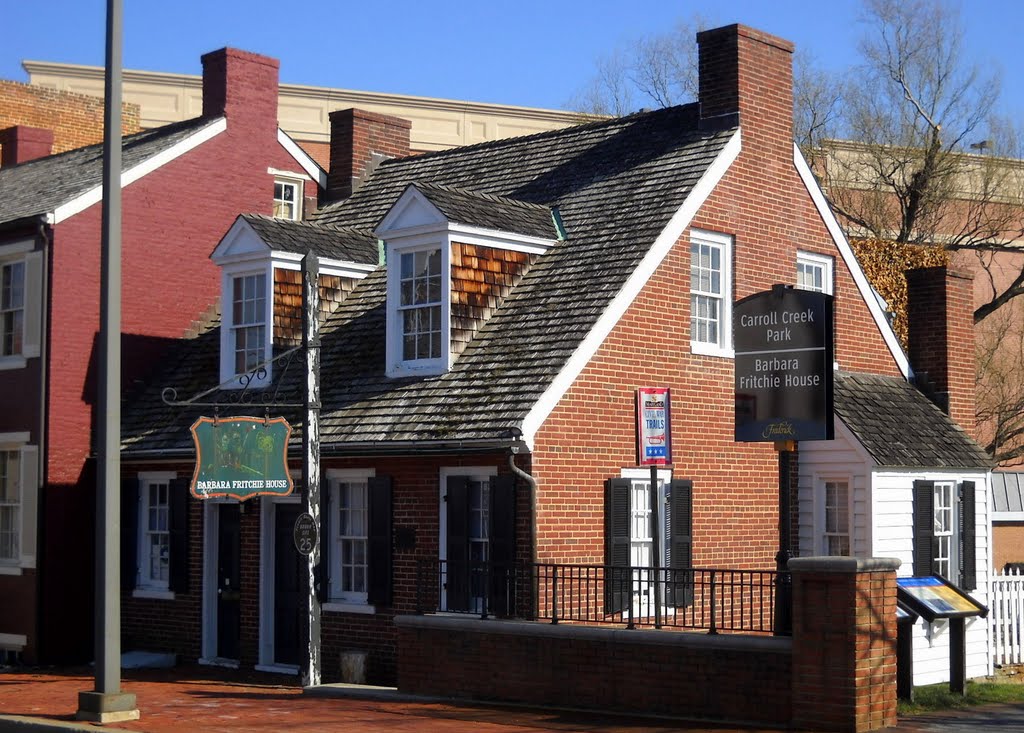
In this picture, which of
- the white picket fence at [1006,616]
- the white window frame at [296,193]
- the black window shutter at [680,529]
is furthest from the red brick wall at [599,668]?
the white window frame at [296,193]

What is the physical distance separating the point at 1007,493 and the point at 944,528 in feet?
36.3

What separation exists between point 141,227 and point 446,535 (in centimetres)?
844

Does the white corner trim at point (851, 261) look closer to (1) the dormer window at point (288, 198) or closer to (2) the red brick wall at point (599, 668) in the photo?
(2) the red brick wall at point (599, 668)

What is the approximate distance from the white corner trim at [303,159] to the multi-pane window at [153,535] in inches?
268

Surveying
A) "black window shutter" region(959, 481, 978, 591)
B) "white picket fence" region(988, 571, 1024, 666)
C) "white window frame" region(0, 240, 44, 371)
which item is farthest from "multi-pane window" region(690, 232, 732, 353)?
"white window frame" region(0, 240, 44, 371)

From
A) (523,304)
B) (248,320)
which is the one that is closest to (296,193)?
(248,320)

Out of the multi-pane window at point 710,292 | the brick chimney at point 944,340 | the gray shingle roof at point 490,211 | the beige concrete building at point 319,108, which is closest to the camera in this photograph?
the gray shingle roof at point 490,211

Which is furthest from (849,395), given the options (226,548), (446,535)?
(226,548)

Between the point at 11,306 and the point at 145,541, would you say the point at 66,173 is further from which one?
the point at 145,541

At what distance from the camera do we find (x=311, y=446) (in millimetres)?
16719

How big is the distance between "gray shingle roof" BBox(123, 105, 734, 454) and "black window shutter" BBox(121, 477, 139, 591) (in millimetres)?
834

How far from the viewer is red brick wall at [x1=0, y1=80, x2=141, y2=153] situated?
3550 centimetres

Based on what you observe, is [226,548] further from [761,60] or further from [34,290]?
[761,60]

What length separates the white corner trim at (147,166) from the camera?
21.7 m
